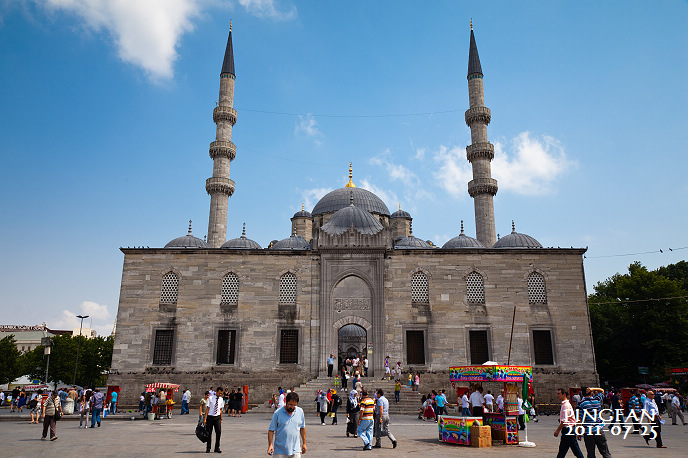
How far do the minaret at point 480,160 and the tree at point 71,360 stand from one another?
39057 millimetres

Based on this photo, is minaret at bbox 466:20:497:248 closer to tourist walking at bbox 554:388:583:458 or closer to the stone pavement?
the stone pavement

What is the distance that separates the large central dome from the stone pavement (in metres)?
23.4

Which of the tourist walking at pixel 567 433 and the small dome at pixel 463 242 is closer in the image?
the tourist walking at pixel 567 433

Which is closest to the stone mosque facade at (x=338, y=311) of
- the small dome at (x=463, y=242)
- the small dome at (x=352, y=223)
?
the small dome at (x=352, y=223)

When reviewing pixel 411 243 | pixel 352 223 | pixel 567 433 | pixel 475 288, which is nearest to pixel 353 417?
pixel 567 433

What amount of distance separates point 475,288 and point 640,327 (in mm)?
17050

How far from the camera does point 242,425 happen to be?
1575cm

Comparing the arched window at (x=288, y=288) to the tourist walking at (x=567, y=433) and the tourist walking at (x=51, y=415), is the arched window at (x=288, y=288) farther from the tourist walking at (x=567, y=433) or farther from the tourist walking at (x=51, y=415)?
the tourist walking at (x=567, y=433)

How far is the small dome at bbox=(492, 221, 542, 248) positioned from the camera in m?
31.3

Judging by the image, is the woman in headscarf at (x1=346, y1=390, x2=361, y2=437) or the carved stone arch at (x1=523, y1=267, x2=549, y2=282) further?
the carved stone arch at (x1=523, y1=267, x2=549, y2=282)

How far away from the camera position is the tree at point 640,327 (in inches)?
1272

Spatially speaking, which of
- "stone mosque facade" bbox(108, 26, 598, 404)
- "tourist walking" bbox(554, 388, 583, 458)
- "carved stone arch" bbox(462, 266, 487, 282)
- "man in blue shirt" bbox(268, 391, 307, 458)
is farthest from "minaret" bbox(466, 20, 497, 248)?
"man in blue shirt" bbox(268, 391, 307, 458)

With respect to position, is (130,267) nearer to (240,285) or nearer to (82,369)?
(240,285)

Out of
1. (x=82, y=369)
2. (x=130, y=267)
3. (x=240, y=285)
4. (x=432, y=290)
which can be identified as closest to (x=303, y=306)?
(x=240, y=285)
